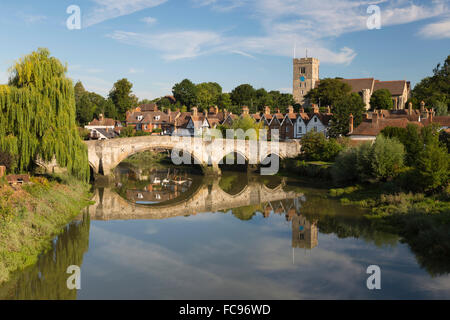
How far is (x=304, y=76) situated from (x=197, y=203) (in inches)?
2712

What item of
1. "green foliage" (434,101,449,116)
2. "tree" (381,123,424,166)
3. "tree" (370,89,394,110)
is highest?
"tree" (370,89,394,110)

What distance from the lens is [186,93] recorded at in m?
90.4

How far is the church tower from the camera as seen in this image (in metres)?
92.3

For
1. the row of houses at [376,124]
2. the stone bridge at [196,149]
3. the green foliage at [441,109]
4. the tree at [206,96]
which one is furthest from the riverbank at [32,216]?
the tree at [206,96]

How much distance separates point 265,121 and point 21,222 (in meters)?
47.4

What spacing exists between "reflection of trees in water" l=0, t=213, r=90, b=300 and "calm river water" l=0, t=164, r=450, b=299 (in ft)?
0.12

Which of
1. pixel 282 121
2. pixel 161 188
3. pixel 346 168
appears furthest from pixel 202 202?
pixel 282 121

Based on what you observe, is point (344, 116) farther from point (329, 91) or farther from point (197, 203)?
point (197, 203)

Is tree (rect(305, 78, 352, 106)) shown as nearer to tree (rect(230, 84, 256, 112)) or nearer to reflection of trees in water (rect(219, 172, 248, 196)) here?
tree (rect(230, 84, 256, 112))

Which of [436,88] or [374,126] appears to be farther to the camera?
[436,88]

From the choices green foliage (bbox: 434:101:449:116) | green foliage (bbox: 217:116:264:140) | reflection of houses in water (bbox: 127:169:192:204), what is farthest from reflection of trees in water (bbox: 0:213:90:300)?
green foliage (bbox: 434:101:449:116)

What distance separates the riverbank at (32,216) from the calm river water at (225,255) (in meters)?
0.52
